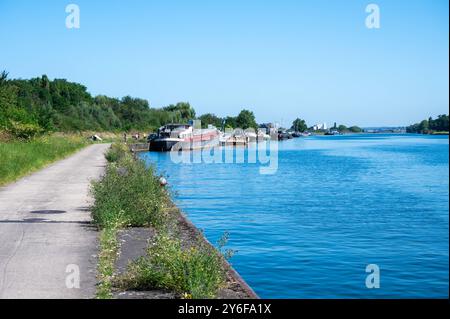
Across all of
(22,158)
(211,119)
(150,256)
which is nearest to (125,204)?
(150,256)

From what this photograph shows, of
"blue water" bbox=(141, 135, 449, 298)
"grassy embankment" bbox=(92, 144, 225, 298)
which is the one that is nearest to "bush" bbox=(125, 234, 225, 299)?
"grassy embankment" bbox=(92, 144, 225, 298)

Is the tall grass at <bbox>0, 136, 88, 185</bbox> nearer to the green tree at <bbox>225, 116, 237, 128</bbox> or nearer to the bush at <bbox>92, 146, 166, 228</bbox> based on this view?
the bush at <bbox>92, 146, 166, 228</bbox>

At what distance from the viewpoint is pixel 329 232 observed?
19.4 metres

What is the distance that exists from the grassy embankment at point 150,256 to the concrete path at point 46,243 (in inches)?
11.8

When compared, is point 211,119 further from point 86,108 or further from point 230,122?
point 86,108

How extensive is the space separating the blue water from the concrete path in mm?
3494

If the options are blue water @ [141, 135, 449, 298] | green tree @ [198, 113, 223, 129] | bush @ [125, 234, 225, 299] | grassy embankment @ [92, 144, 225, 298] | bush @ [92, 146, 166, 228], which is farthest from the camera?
green tree @ [198, 113, 223, 129]

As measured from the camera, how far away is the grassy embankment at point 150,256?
8.77 metres

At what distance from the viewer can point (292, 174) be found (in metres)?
45.5

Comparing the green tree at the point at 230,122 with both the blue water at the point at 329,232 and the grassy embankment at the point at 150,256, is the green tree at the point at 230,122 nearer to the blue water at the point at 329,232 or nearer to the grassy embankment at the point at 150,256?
the blue water at the point at 329,232

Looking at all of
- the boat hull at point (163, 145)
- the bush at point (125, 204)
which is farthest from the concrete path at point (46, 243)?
the boat hull at point (163, 145)

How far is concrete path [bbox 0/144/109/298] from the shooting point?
9.06 meters

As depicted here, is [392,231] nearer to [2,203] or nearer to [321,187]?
[2,203]

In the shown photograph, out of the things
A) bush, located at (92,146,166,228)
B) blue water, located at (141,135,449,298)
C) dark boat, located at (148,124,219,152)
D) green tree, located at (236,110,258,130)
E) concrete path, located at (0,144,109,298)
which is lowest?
blue water, located at (141,135,449,298)
